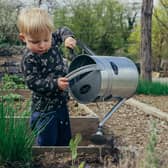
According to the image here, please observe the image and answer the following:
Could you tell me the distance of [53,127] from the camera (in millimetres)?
3121

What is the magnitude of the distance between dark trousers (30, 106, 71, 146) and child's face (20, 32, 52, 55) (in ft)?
1.37

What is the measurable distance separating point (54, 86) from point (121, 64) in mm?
378

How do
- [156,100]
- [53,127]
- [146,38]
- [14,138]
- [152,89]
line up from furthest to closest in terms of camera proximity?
[146,38]
[152,89]
[156,100]
[53,127]
[14,138]

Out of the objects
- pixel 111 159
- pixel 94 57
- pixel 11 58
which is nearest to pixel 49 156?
pixel 111 159

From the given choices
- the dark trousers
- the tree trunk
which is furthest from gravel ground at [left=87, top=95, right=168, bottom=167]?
the tree trunk

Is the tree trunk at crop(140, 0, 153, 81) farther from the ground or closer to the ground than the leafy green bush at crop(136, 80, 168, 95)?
farther from the ground

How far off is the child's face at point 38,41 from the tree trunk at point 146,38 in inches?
300

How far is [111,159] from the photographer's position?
8.96 feet

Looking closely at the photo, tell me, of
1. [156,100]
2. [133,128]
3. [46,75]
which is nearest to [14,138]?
[46,75]

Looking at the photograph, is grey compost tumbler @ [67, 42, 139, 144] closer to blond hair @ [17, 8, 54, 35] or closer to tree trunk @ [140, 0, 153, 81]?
blond hair @ [17, 8, 54, 35]

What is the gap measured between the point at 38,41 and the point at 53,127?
1.91 ft

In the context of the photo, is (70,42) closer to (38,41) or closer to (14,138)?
(38,41)

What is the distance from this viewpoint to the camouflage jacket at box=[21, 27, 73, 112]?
2.90 metres

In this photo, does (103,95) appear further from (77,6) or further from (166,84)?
(77,6)
